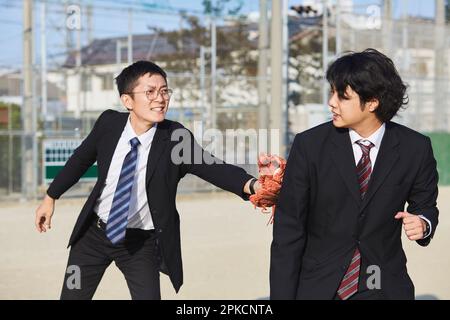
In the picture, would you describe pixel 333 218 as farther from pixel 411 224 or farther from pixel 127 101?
pixel 127 101

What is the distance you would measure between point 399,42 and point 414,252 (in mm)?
16152

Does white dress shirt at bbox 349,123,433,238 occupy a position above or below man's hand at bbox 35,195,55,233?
above

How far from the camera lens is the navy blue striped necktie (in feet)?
16.6

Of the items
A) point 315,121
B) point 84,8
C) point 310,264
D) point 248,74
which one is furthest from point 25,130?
point 310,264

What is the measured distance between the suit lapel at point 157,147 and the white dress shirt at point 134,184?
0.03m

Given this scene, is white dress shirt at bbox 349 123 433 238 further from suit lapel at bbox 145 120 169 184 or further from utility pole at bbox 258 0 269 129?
utility pole at bbox 258 0 269 129

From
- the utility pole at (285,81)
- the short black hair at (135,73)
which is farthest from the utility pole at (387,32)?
the short black hair at (135,73)

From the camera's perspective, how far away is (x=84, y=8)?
2156 cm

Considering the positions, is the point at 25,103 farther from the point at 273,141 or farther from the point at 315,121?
the point at 315,121

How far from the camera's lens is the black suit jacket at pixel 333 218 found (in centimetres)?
384

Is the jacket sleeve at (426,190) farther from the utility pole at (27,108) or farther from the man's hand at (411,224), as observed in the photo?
the utility pole at (27,108)

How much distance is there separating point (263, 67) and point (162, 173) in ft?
59.6

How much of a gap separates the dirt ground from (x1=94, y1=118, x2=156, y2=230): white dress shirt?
3184mm

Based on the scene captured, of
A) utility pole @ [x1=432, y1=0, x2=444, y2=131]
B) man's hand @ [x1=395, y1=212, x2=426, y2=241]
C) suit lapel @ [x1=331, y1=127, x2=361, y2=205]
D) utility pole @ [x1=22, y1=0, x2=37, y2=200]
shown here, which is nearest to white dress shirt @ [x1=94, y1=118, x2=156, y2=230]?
suit lapel @ [x1=331, y1=127, x2=361, y2=205]
